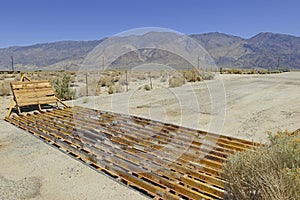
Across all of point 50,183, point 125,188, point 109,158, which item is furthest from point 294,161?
point 50,183

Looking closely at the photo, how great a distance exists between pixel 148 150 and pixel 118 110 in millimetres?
5099

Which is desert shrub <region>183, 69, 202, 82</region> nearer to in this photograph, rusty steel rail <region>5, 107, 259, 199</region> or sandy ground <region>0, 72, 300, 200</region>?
sandy ground <region>0, 72, 300, 200</region>

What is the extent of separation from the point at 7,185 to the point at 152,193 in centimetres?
219

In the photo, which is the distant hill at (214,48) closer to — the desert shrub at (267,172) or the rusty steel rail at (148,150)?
the rusty steel rail at (148,150)

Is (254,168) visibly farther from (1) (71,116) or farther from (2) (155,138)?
(1) (71,116)

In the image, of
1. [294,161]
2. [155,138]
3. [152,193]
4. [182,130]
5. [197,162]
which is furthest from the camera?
[182,130]

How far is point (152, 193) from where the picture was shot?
144 inches

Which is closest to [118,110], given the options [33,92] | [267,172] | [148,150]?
[33,92]

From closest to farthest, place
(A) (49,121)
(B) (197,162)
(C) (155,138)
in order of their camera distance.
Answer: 1. (B) (197,162)
2. (C) (155,138)
3. (A) (49,121)

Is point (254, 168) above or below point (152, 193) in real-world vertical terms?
above

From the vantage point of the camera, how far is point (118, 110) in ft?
33.1

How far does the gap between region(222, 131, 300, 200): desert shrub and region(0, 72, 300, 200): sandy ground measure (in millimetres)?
1311

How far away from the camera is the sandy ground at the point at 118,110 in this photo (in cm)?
391

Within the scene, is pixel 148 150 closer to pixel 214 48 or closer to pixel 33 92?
pixel 33 92
